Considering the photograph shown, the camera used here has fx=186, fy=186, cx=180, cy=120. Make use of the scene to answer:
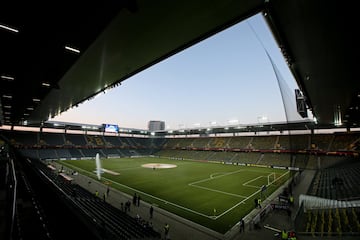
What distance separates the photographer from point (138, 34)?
7.29 meters

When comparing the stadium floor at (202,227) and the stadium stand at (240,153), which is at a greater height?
the stadium stand at (240,153)

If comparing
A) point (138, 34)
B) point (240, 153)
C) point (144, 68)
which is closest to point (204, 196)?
point (144, 68)

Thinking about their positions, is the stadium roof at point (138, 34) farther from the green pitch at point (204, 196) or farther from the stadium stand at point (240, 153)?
the green pitch at point (204, 196)

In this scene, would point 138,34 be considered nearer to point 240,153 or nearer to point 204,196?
point 204,196

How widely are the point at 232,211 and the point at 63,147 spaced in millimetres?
62517

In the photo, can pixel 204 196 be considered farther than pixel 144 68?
Yes

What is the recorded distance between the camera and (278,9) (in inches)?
245

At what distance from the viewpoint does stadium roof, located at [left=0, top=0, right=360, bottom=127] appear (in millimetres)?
A: 4953

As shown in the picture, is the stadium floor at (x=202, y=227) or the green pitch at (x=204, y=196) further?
the green pitch at (x=204, y=196)

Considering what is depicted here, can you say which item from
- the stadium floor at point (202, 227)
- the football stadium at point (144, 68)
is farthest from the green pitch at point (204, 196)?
the stadium floor at point (202, 227)

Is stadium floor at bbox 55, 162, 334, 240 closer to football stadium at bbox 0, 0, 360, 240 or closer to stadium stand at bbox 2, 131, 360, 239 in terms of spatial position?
football stadium at bbox 0, 0, 360, 240

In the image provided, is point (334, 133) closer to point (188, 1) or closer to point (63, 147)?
point (188, 1)

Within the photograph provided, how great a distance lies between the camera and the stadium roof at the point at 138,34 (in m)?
4.95

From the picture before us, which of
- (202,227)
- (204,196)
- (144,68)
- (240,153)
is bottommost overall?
(204,196)
